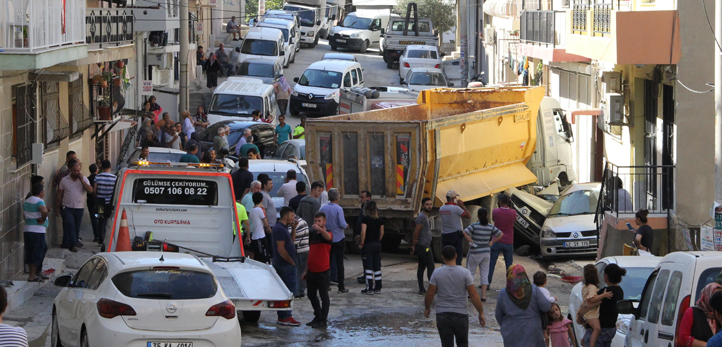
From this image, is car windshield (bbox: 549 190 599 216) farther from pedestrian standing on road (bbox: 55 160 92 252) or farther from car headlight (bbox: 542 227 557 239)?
pedestrian standing on road (bbox: 55 160 92 252)

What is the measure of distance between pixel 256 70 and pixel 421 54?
996cm

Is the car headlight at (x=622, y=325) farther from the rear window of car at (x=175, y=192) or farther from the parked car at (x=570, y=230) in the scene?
the parked car at (x=570, y=230)

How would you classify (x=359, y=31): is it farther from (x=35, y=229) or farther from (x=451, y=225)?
(x=35, y=229)

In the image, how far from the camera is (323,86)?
34.1 metres

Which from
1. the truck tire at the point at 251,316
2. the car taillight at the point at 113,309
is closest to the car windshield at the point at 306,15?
the truck tire at the point at 251,316

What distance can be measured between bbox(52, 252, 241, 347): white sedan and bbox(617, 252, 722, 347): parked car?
3739mm

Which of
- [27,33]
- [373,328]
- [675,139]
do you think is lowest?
[373,328]

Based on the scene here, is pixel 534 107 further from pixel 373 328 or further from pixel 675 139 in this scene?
pixel 373 328

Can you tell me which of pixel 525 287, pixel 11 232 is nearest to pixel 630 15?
pixel 525 287

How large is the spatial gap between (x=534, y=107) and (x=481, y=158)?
2.61 metres

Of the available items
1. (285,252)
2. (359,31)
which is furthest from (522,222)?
(359,31)

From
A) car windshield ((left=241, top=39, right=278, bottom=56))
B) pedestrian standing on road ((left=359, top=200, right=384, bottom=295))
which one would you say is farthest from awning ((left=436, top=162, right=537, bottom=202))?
car windshield ((left=241, top=39, right=278, bottom=56))

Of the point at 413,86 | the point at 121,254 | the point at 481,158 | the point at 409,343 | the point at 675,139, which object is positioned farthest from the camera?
the point at 413,86

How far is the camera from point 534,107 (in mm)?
19672
